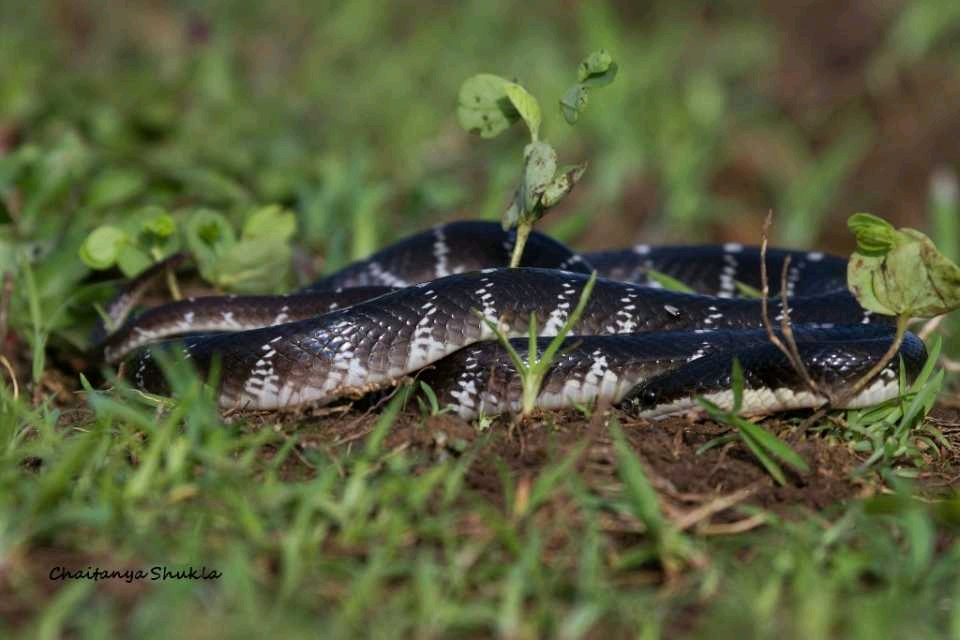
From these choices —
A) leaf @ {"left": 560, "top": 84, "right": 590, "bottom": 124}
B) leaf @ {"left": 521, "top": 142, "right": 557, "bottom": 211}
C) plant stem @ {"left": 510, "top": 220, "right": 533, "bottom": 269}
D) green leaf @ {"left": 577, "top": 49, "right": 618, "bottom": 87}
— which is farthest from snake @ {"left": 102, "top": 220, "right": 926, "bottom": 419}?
green leaf @ {"left": 577, "top": 49, "right": 618, "bottom": 87}

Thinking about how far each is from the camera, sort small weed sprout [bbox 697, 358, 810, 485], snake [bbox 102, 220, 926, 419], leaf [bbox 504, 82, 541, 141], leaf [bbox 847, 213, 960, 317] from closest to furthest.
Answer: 1. small weed sprout [bbox 697, 358, 810, 485]
2. leaf [bbox 847, 213, 960, 317]
3. snake [bbox 102, 220, 926, 419]
4. leaf [bbox 504, 82, 541, 141]

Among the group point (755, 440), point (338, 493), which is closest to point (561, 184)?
point (755, 440)

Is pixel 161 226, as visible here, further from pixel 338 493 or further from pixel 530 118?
pixel 338 493

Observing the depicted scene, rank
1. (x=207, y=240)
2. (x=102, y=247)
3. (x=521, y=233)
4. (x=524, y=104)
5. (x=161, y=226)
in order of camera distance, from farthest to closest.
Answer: (x=207, y=240) < (x=161, y=226) < (x=102, y=247) < (x=521, y=233) < (x=524, y=104)

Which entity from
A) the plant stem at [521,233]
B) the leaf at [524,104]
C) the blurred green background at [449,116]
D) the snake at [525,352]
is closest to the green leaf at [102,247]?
the snake at [525,352]

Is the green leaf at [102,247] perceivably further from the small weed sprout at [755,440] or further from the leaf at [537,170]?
the small weed sprout at [755,440]

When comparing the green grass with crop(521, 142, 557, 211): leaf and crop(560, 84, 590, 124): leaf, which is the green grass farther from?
crop(560, 84, 590, 124): leaf

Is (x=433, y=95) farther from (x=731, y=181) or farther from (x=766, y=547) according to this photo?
(x=766, y=547)
